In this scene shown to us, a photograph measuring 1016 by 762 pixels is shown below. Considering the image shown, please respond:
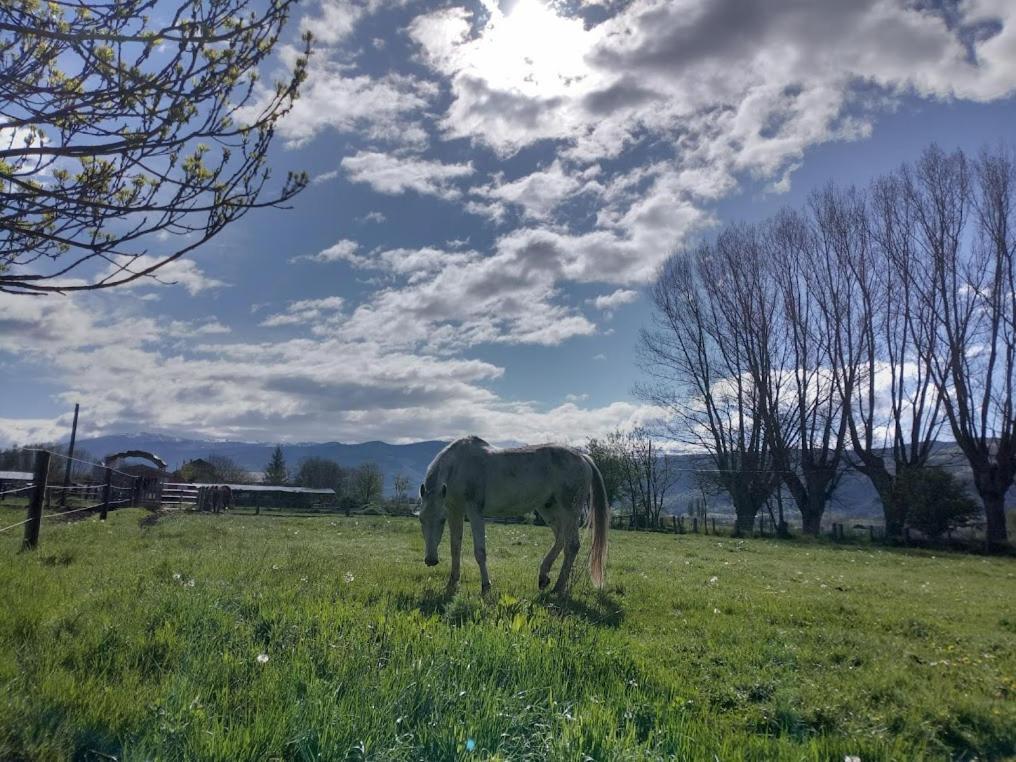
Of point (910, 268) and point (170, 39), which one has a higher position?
point (910, 268)

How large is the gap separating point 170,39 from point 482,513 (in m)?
7.57

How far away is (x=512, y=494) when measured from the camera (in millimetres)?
10242

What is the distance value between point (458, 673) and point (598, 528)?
6545mm

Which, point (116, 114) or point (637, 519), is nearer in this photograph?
point (116, 114)

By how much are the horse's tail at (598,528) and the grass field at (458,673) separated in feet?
2.54

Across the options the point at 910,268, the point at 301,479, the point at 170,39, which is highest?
the point at 910,268

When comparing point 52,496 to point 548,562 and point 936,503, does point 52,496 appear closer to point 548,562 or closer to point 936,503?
point 548,562

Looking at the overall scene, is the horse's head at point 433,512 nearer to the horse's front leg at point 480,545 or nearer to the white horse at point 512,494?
the white horse at point 512,494

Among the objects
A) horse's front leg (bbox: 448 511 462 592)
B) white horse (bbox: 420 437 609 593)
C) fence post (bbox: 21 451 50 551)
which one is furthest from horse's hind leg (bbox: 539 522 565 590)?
fence post (bbox: 21 451 50 551)

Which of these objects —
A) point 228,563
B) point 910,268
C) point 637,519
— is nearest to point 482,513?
point 228,563

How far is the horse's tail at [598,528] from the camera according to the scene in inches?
408

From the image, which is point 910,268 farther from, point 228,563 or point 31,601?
point 31,601

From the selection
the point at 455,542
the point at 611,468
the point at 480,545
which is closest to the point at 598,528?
the point at 480,545

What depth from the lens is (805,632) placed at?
760 cm
